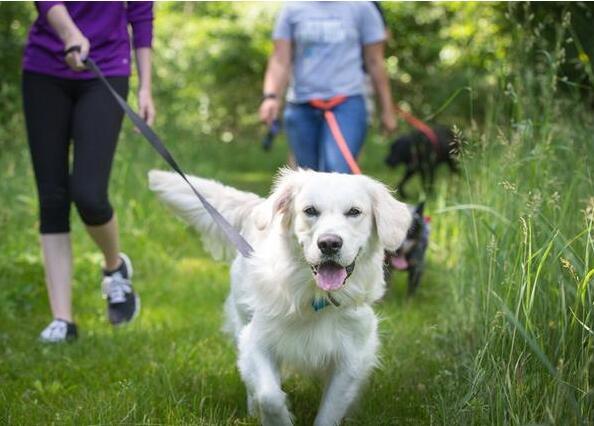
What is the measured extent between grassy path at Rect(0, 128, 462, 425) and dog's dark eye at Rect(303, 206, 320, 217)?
30.7 inches

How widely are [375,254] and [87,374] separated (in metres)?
1.46

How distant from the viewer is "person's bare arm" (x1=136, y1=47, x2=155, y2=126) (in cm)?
419

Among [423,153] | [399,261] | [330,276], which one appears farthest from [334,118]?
[423,153]

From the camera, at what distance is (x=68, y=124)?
3.95 metres

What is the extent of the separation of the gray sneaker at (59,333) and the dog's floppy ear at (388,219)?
6.21 ft

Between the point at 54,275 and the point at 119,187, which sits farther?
the point at 119,187

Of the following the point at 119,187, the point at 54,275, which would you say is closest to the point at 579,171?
the point at 54,275

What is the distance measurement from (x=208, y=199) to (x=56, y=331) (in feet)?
3.47

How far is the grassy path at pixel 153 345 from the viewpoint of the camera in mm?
3070

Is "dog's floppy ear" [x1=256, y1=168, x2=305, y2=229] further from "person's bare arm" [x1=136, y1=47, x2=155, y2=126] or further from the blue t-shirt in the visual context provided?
the blue t-shirt

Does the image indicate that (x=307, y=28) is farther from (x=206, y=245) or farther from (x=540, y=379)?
(x=540, y=379)

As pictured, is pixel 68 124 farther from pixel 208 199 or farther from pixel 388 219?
pixel 388 219

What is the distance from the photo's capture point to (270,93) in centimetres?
510

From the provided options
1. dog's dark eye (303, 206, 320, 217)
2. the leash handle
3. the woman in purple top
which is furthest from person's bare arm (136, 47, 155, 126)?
dog's dark eye (303, 206, 320, 217)
